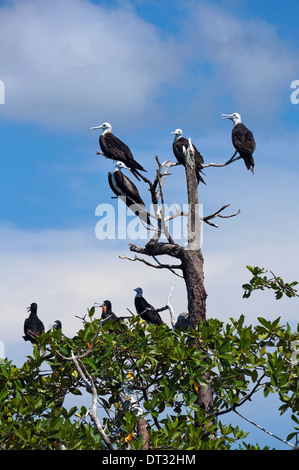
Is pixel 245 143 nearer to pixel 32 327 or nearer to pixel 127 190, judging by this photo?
pixel 127 190

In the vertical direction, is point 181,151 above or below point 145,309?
above

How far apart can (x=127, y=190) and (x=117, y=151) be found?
1.37 m

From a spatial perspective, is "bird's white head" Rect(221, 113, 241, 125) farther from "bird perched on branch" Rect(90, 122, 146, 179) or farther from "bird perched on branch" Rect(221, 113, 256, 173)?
"bird perched on branch" Rect(90, 122, 146, 179)

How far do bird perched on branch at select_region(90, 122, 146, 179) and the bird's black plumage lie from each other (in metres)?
0.17

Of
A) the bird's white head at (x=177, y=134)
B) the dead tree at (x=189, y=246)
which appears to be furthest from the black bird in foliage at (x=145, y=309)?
the bird's white head at (x=177, y=134)

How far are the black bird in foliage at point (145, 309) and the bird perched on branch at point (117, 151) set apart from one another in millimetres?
2776

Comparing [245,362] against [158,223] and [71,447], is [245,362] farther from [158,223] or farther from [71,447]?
[158,223]

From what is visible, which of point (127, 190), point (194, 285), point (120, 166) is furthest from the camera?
point (120, 166)

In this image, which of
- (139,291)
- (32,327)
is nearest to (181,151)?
(139,291)

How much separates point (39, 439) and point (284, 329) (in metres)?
3.37

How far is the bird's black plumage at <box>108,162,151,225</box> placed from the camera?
36.6 feet

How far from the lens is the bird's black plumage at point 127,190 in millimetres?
11145

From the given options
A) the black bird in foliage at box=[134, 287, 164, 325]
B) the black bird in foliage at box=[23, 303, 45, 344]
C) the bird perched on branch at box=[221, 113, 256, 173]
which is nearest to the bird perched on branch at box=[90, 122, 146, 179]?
the bird perched on branch at box=[221, 113, 256, 173]

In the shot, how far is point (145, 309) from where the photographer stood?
41.2 feet
